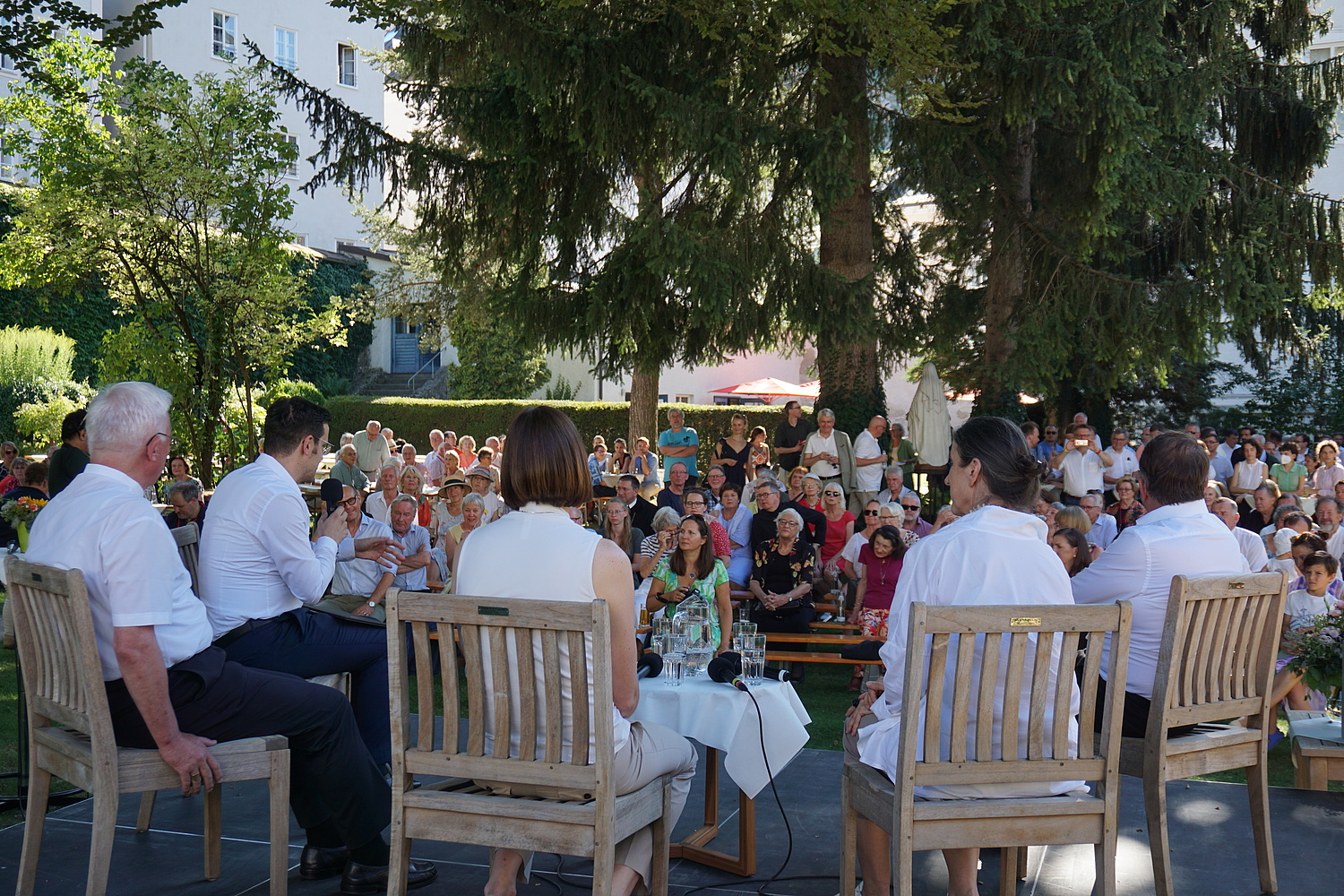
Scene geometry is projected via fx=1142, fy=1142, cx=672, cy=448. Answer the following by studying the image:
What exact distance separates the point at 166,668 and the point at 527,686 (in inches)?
45.1

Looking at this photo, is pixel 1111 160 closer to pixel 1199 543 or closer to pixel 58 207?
pixel 1199 543

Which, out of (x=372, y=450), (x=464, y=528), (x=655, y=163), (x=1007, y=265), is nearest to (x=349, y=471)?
(x=372, y=450)

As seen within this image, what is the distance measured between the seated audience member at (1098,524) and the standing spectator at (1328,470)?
4.30m

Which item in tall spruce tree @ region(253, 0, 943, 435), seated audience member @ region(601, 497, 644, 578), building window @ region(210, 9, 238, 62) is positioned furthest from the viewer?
building window @ region(210, 9, 238, 62)

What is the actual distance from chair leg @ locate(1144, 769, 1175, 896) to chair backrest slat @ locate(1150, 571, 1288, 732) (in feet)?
0.55

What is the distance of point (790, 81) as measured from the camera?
15922mm

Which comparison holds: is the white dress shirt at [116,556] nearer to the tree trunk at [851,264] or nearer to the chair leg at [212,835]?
the chair leg at [212,835]

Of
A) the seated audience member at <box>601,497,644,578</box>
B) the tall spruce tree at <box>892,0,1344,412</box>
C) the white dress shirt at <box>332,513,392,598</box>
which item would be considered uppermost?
the tall spruce tree at <box>892,0,1344,412</box>

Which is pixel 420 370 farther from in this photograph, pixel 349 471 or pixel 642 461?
pixel 349 471

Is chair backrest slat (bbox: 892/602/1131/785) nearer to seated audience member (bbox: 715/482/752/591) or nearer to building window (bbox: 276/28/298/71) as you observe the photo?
seated audience member (bbox: 715/482/752/591)

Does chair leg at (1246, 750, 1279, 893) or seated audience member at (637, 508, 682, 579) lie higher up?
seated audience member at (637, 508, 682, 579)

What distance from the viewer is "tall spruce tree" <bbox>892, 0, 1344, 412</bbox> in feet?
39.5

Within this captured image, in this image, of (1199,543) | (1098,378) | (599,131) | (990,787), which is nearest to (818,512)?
(599,131)

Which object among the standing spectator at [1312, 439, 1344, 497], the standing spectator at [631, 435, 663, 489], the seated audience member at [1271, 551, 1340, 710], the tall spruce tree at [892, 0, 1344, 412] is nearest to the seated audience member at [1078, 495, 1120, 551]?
the seated audience member at [1271, 551, 1340, 710]
